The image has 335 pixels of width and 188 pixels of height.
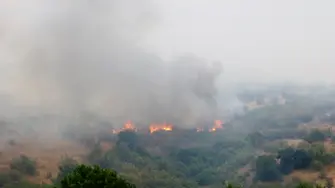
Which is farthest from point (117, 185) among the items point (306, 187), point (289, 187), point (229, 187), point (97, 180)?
point (289, 187)

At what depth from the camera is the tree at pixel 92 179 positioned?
74812mm

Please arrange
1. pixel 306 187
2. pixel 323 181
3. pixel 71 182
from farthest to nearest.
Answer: pixel 323 181
pixel 306 187
pixel 71 182

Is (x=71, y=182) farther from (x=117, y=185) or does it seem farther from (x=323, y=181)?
(x=323, y=181)

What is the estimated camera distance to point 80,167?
77.8 m

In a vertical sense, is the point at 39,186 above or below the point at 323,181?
above

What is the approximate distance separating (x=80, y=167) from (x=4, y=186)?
437ft

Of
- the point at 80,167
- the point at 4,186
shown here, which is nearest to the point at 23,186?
the point at 4,186

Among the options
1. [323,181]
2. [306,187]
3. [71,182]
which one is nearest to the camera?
[71,182]

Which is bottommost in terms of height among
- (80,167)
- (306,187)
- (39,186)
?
(306,187)

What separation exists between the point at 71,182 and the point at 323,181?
139605 millimetres

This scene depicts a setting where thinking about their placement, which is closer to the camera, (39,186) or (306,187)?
(306,187)

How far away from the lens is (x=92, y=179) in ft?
248

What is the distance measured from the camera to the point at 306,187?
3383 inches

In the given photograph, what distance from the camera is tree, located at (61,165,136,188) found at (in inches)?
2945
